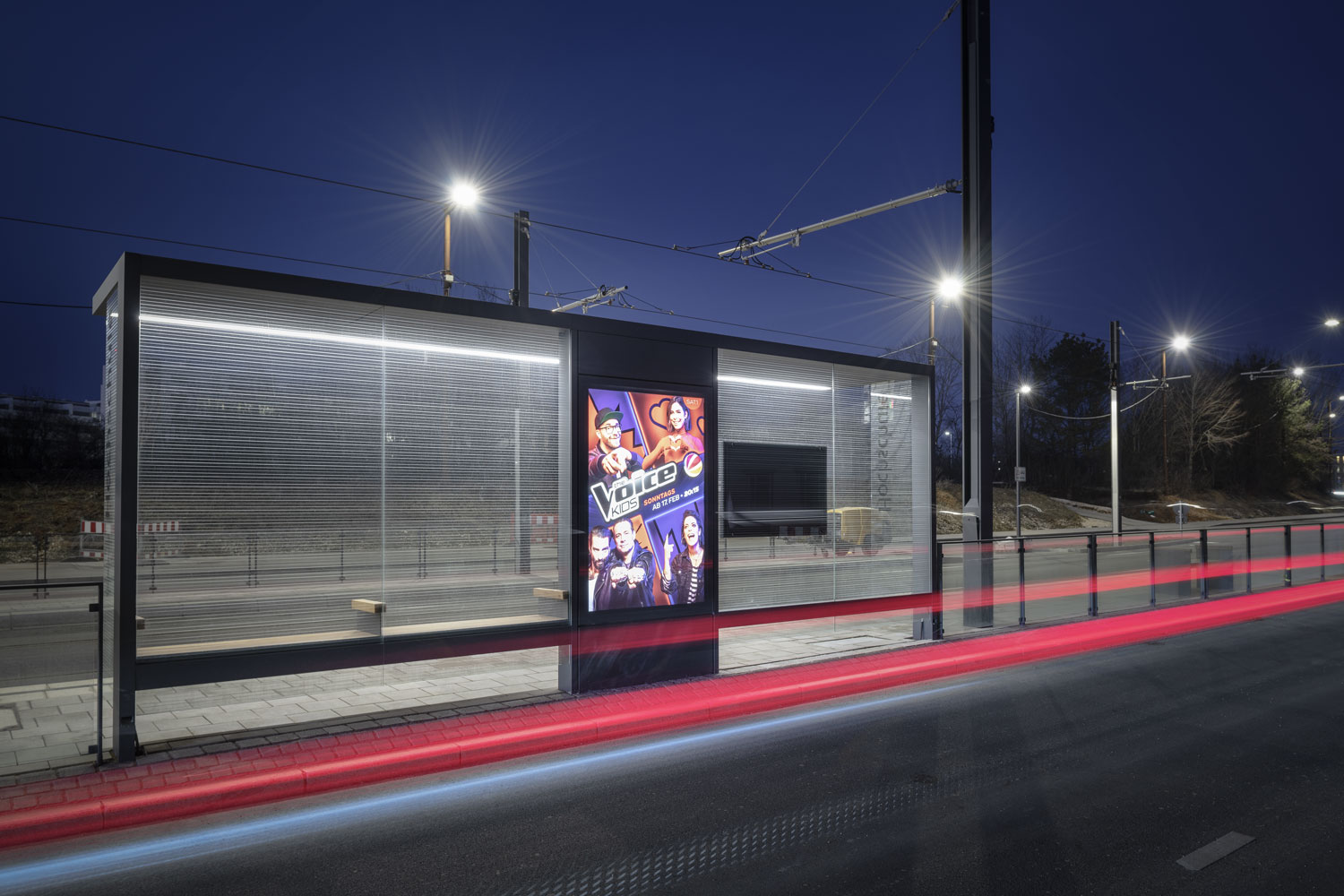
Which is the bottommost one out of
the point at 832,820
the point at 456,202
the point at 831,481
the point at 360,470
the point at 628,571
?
the point at 832,820

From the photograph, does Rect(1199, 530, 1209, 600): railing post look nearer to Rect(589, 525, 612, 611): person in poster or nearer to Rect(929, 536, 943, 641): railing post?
Rect(929, 536, 943, 641): railing post

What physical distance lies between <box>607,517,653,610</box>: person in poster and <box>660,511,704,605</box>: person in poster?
8.1 inches

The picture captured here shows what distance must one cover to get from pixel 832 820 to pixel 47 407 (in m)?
36.6

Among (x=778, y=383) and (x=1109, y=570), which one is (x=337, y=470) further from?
(x=1109, y=570)

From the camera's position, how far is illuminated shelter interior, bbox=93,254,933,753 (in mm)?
6445

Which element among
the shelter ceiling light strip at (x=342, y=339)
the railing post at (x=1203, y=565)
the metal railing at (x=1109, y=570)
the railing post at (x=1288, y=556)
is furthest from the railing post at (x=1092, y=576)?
the shelter ceiling light strip at (x=342, y=339)

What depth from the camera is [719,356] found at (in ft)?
31.6

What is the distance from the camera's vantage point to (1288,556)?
17.0 meters

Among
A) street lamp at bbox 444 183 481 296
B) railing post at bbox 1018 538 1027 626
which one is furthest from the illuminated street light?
railing post at bbox 1018 538 1027 626

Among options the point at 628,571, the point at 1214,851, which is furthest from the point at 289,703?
the point at 1214,851

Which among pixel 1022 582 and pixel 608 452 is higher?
pixel 608 452

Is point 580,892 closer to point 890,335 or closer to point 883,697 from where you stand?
point 883,697

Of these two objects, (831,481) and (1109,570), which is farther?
(1109,570)

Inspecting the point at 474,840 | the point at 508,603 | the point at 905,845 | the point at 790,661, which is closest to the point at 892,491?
the point at 790,661
